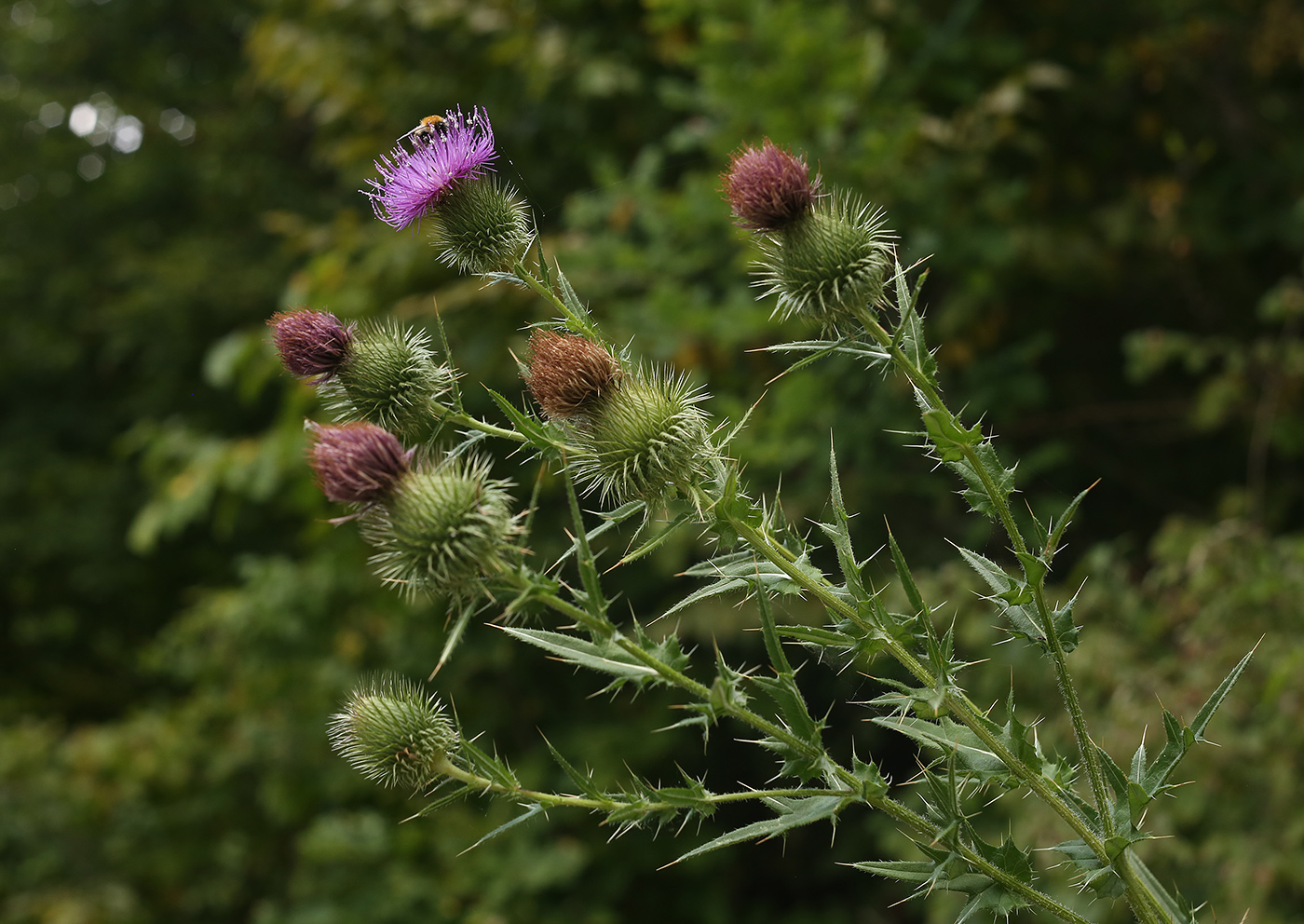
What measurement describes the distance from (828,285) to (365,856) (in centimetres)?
496

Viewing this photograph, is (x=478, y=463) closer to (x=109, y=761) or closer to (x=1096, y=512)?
(x=1096, y=512)

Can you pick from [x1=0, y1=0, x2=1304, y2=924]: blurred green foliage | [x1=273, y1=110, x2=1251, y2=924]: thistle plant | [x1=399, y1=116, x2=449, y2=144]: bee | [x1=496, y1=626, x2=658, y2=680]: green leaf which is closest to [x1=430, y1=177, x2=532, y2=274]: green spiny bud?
[x1=273, y1=110, x2=1251, y2=924]: thistle plant

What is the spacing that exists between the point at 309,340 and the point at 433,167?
0.43 meters

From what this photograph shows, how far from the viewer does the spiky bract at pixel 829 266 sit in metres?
2.03

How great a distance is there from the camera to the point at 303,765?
6.66m

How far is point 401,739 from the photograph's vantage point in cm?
189

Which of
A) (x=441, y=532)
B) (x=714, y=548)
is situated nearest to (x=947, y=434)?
(x=714, y=548)

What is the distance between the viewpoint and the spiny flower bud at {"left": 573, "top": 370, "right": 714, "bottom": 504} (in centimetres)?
191

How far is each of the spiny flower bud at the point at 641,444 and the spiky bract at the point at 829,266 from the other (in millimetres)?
308

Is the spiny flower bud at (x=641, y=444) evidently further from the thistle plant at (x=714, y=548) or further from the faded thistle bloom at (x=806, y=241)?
the faded thistle bloom at (x=806, y=241)

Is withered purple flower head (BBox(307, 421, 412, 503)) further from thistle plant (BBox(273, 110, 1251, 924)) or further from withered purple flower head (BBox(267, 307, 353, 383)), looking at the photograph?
withered purple flower head (BBox(267, 307, 353, 383))

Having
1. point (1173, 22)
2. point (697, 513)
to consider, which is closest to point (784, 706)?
point (697, 513)

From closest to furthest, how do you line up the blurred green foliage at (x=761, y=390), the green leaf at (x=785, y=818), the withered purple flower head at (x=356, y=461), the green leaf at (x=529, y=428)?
the green leaf at (x=785, y=818), the green leaf at (x=529, y=428), the withered purple flower head at (x=356, y=461), the blurred green foliage at (x=761, y=390)

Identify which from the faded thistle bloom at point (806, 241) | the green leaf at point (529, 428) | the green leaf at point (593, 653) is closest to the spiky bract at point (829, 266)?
the faded thistle bloom at point (806, 241)
